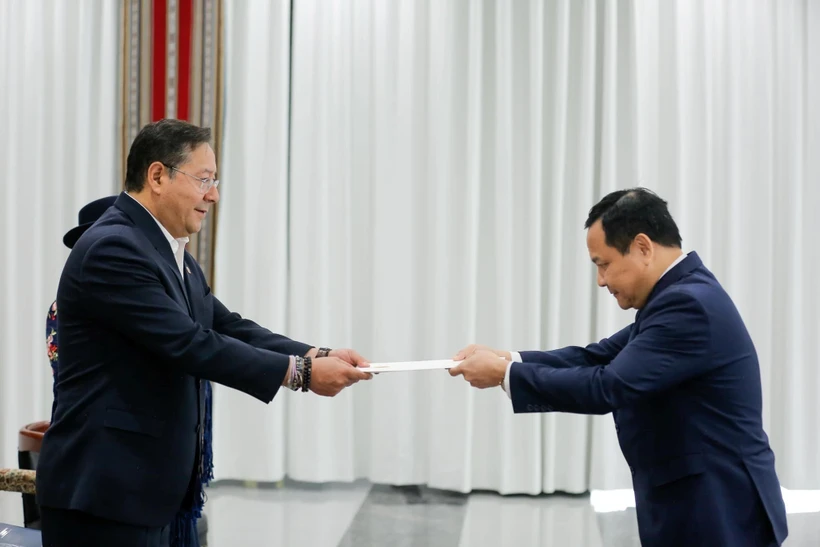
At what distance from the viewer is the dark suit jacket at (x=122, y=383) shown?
1.81 meters

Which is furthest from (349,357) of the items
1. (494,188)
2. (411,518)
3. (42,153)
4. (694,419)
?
(42,153)

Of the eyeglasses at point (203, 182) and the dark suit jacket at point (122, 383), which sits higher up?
the eyeglasses at point (203, 182)

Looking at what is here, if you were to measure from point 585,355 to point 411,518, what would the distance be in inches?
72.9

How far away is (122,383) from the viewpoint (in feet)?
6.06

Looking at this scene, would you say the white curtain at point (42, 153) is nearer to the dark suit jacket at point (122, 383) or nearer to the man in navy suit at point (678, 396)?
the dark suit jacket at point (122, 383)

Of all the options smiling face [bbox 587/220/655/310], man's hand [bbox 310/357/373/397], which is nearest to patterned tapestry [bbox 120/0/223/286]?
man's hand [bbox 310/357/373/397]

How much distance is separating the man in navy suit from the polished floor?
1.89m

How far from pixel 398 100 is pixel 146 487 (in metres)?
2.91

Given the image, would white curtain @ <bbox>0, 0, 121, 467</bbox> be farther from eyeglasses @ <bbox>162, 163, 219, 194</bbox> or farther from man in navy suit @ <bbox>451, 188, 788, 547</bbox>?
man in navy suit @ <bbox>451, 188, 788, 547</bbox>

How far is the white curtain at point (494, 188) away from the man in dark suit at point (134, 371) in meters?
2.41

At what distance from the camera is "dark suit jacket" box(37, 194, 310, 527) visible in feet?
5.95

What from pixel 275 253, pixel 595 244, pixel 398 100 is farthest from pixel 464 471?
Result: pixel 595 244

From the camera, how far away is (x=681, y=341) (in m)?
1.87

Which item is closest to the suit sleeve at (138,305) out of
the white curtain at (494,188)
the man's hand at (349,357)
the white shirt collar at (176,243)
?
the white shirt collar at (176,243)
